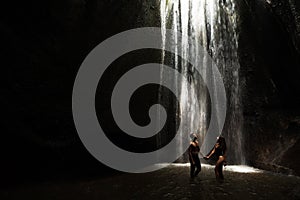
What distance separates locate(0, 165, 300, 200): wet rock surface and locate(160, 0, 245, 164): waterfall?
15.9 ft

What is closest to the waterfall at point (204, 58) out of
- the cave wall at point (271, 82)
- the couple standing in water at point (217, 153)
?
the cave wall at point (271, 82)

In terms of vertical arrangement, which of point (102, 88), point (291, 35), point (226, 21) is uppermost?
point (226, 21)

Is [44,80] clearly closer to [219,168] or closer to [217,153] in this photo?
[217,153]

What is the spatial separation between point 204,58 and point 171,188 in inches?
408

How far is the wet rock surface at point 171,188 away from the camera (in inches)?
271

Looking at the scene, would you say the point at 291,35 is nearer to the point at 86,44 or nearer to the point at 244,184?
the point at 244,184

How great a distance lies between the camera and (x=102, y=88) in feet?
43.5

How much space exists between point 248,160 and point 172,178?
16.8 feet

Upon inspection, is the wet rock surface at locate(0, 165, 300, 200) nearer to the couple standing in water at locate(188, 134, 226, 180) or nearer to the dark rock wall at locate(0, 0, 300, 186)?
the couple standing in water at locate(188, 134, 226, 180)

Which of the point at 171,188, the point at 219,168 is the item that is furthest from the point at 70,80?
the point at 219,168

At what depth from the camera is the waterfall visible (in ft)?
47.2

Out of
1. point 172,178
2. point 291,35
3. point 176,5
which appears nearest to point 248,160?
point 172,178

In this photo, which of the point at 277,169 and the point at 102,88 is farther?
the point at 102,88

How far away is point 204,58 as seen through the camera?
16297 mm
